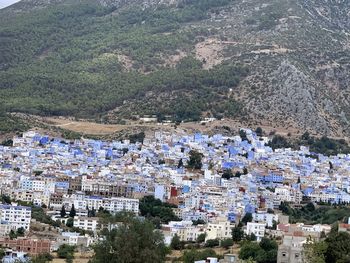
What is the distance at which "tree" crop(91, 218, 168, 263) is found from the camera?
128 ft

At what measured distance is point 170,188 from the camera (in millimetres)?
67375

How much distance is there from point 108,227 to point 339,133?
47.9 m

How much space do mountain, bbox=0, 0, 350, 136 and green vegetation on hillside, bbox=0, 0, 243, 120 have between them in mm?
106

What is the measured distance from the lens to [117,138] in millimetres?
83625

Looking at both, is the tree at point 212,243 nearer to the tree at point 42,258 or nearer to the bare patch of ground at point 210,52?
the tree at point 42,258

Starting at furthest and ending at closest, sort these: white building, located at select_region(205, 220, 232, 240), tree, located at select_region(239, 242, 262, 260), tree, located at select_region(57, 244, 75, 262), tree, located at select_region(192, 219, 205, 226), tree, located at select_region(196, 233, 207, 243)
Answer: tree, located at select_region(192, 219, 205, 226) < white building, located at select_region(205, 220, 232, 240) < tree, located at select_region(196, 233, 207, 243) < tree, located at select_region(57, 244, 75, 262) < tree, located at select_region(239, 242, 262, 260)

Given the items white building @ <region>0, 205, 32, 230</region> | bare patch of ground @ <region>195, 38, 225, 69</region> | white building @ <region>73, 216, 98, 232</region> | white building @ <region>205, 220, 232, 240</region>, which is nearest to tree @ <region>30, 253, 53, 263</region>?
white building @ <region>0, 205, 32, 230</region>

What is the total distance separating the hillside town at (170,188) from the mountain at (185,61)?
5.86m

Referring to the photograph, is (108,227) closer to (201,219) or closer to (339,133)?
(201,219)

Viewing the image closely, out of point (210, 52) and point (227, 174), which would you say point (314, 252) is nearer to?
point (227, 174)

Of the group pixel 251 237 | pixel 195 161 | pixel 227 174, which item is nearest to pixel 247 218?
pixel 251 237

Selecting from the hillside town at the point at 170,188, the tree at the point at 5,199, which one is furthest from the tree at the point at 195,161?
the tree at the point at 5,199

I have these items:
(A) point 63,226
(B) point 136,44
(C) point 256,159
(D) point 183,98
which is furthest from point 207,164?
(B) point 136,44

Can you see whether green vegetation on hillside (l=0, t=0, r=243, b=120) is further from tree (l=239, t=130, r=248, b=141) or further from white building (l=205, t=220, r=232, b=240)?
white building (l=205, t=220, r=232, b=240)
